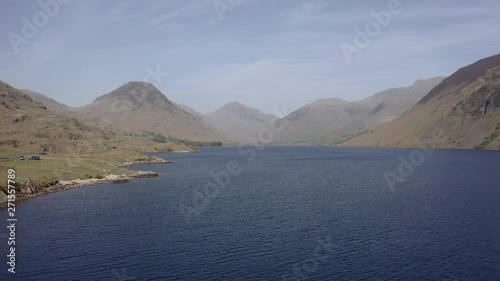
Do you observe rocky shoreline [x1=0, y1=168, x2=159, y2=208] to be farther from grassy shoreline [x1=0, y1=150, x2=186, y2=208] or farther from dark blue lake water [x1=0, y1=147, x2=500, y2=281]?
dark blue lake water [x1=0, y1=147, x2=500, y2=281]

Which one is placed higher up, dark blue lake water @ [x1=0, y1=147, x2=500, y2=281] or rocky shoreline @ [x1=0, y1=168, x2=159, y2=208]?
rocky shoreline @ [x1=0, y1=168, x2=159, y2=208]

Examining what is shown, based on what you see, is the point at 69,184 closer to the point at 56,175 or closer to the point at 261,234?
the point at 56,175

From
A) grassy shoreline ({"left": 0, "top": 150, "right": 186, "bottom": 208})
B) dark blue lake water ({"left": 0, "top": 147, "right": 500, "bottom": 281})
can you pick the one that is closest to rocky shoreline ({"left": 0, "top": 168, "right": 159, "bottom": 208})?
grassy shoreline ({"left": 0, "top": 150, "right": 186, "bottom": 208})

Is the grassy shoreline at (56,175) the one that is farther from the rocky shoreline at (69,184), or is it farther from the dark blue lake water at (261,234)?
the dark blue lake water at (261,234)

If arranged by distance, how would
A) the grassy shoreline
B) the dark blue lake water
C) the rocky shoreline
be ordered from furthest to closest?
1. the grassy shoreline
2. the rocky shoreline
3. the dark blue lake water

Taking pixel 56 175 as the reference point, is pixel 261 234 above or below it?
below

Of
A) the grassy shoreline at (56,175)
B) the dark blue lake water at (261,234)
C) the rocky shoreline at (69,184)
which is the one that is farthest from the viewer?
the grassy shoreline at (56,175)

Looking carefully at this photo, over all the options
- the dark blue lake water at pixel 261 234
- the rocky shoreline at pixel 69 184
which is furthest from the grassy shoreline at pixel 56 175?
the dark blue lake water at pixel 261 234

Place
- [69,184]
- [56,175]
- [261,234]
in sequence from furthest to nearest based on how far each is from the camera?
[56,175] < [69,184] < [261,234]

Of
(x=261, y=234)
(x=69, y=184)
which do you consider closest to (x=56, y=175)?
(x=69, y=184)

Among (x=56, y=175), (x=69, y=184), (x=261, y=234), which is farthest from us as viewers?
(x=56, y=175)
